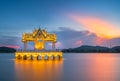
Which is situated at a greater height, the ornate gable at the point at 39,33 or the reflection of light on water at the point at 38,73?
the ornate gable at the point at 39,33

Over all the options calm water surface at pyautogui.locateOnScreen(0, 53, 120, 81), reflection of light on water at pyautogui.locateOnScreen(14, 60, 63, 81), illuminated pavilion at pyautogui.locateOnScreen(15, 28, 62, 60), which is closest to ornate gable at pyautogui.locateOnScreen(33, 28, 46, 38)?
illuminated pavilion at pyautogui.locateOnScreen(15, 28, 62, 60)

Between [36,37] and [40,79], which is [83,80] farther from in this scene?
[36,37]

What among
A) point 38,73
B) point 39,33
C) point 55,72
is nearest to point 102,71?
point 55,72

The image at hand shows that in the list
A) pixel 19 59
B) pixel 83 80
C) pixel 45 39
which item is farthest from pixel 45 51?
pixel 83 80

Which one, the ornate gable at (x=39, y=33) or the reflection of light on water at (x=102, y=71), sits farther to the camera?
the ornate gable at (x=39, y=33)

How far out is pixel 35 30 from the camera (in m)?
56.2

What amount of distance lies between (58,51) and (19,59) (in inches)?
350

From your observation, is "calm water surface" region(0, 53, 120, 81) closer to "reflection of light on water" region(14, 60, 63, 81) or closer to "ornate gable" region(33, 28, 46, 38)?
"reflection of light on water" region(14, 60, 63, 81)

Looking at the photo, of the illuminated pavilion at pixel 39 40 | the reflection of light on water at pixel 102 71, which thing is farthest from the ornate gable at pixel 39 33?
the reflection of light on water at pixel 102 71

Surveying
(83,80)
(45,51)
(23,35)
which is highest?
(23,35)

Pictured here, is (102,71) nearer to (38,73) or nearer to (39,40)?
(38,73)

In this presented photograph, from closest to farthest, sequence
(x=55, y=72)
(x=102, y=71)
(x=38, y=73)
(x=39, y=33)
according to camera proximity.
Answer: (x=38, y=73) → (x=55, y=72) → (x=102, y=71) → (x=39, y=33)

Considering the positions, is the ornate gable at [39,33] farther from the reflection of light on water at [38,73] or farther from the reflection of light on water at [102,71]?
the reflection of light on water at [38,73]

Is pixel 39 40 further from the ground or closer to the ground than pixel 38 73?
further from the ground
